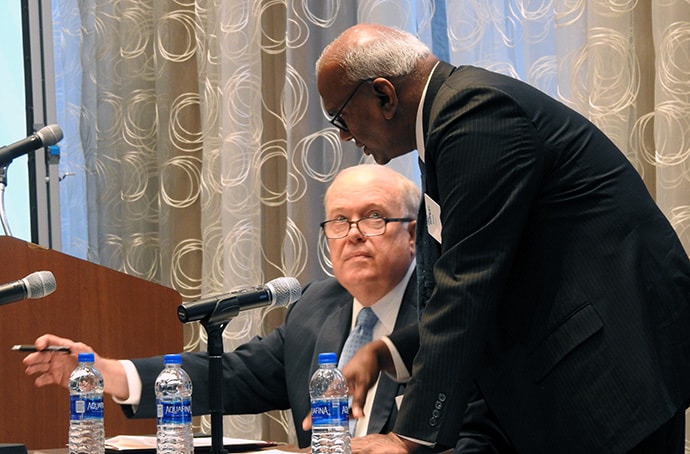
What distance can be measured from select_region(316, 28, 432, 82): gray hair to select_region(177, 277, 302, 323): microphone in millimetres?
431

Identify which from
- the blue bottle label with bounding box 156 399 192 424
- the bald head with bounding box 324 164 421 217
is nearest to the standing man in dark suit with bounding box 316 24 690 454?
the blue bottle label with bounding box 156 399 192 424

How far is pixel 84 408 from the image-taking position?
7.38 ft

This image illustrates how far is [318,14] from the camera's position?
3881mm

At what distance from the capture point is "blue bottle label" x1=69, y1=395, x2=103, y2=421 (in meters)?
2.25

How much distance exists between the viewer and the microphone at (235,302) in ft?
6.66

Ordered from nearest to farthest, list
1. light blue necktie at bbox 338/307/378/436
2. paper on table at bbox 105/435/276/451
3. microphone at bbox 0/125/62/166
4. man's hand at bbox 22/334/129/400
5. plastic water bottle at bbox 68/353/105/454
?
plastic water bottle at bbox 68/353/105/454
paper on table at bbox 105/435/276/451
man's hand at bbox 22/334/129/400
microphone at bbox 0/125/62/166
light blue necktie at bbox 338/307/378/436

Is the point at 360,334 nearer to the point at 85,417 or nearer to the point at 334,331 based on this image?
the point at 334,331

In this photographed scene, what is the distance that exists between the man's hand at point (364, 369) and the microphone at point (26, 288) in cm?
61

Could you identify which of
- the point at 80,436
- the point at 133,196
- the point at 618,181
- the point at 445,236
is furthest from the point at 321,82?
the point at 133,196

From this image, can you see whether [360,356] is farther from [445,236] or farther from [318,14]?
[318,14]

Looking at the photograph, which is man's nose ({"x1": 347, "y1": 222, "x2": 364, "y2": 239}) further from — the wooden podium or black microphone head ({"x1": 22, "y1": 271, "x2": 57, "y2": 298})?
black microphone head ({"x1": 22, "y1": 271, "x2": 57, "y2": 298})

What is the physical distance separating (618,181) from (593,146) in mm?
82

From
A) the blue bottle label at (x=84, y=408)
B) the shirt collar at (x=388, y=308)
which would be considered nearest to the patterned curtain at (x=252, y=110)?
the shirt collar at (x=388, y=308)

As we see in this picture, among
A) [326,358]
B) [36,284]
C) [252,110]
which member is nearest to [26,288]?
[36,284]
